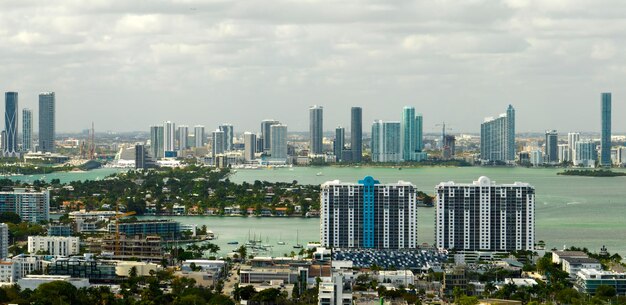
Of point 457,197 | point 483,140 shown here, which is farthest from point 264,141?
point 457,197

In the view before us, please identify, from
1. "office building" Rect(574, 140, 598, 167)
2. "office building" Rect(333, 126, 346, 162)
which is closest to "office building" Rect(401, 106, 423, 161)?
"office building" Rect(333, 126, 346, 162)

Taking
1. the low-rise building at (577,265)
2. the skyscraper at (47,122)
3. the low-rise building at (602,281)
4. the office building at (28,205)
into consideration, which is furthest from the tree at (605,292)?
the skyscraper at (47,122)

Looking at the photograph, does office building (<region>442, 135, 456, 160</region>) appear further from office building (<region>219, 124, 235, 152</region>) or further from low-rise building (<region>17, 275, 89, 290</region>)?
low-rise building (<region>17, 275, 89, 290</region>)

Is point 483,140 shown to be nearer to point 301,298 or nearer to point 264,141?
point 264,141

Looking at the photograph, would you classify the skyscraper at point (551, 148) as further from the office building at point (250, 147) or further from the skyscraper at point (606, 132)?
the office building at point (250, 147)

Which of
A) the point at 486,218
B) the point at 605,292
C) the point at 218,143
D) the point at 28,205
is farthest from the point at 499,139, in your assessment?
the point at 605,292

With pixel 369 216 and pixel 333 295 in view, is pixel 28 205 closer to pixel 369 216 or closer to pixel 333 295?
pixel 369 216
